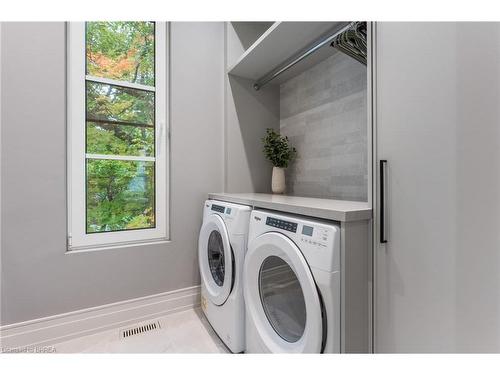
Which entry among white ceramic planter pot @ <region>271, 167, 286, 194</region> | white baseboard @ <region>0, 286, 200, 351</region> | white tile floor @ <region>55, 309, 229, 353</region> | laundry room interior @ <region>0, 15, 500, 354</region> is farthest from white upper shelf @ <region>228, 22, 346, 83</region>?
white tile floor @ <region>55, 309, 229, 353</region>

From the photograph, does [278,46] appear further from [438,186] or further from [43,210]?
[43,210]

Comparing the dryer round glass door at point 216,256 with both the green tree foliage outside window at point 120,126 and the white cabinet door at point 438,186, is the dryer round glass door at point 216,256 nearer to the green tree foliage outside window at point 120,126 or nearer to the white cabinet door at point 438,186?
the green tree foliage outside window at point 120,126

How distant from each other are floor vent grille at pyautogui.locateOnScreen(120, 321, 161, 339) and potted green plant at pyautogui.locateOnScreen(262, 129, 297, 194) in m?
1.36

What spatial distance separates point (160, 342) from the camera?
62.6 inches

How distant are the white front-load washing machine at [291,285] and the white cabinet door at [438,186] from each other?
0.22 meters

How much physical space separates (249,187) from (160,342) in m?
1.33

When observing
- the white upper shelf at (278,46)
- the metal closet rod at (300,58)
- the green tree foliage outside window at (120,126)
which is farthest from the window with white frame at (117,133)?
the metal closet rod at (300,58)

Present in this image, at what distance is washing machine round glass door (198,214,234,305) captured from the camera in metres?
1.47

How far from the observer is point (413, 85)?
2.86 ft

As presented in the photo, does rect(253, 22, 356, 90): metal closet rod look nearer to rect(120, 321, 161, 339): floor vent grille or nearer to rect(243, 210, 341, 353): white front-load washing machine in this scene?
rect(243, 210, 341, 353): white front-load washing machine

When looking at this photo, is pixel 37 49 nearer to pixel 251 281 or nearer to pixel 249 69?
pixel 249 69

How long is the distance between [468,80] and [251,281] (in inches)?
46.2

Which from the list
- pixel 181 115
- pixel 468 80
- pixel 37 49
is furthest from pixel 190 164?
pixel 468 80
